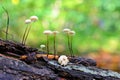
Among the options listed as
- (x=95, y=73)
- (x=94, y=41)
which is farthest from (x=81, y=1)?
(x=95, y=73)

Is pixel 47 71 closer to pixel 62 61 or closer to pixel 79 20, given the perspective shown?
pixel 62 61

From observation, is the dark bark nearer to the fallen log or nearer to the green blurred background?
the fallen log

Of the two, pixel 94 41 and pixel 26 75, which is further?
pixel 94 41

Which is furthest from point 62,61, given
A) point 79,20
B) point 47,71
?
point 79,20

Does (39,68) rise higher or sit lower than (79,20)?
lower

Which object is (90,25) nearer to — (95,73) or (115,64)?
(115,64)

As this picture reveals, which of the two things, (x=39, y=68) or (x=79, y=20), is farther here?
(x=79, y=20)
